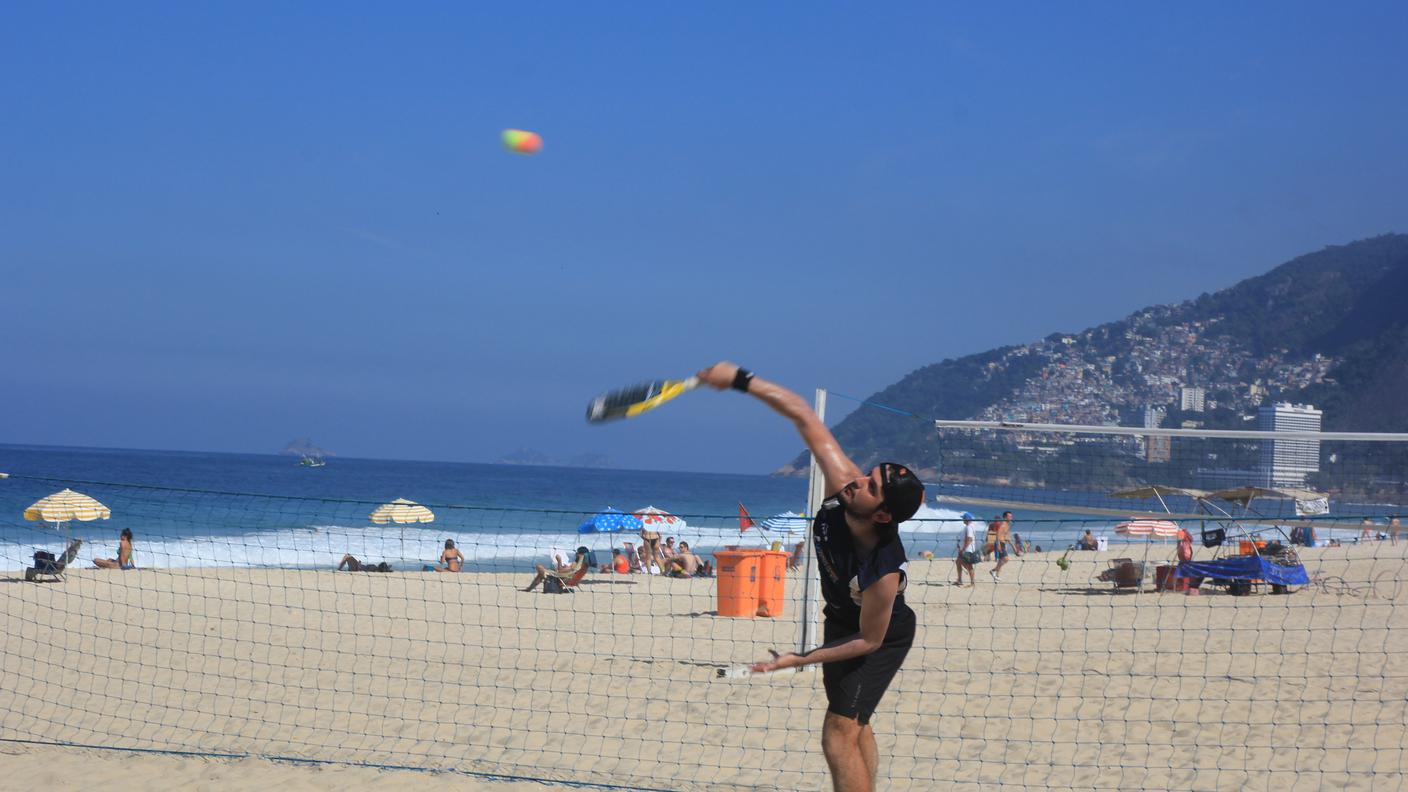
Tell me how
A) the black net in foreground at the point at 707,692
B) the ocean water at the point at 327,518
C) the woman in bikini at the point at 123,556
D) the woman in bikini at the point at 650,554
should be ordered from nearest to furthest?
the black net in foreground at the point at 707,692
the woman in bikini at the point at 123,556
the woman in bikini at the point at 650,554
the ocean water at the point at 327,518

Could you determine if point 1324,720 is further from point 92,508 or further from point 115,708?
point 92,508

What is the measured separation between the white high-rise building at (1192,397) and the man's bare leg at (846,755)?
88922 mm

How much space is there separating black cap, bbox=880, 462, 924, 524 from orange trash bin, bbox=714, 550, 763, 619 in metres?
8.06

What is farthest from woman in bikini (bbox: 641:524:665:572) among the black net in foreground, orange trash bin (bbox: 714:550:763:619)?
orange trash bin (bbox: 714:550:763:619)

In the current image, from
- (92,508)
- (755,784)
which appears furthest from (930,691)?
(92,508)

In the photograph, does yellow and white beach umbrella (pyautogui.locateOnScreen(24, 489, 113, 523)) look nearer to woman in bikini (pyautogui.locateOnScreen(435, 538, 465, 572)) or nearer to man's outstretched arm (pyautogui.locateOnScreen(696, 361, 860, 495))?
woman in bikini (pyautogui.locateOnScreen(435, 538, 465, 572))

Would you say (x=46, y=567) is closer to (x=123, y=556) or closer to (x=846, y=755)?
(x=123, y=556)

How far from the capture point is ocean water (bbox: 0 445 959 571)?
22531 millimetres

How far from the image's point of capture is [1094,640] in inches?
408

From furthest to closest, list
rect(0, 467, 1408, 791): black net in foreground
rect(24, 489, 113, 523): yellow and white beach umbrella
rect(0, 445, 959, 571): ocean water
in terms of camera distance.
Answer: rect(0, 445, 959, 571): ocean water, rect(24, 489, 113, 523): yellow and white beach umbrella, rect(0, 467, 1408, 791): black net in foreground

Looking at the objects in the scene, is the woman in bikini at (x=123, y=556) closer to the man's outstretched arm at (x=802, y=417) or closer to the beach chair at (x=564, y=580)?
the beach chair at (x=564, y=580)

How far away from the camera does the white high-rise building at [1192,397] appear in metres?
90.8

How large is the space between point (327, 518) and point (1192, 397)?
75.6m

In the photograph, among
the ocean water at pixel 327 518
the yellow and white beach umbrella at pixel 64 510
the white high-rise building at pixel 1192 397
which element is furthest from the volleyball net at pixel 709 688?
the white high-rise building at pixel 1192 397
